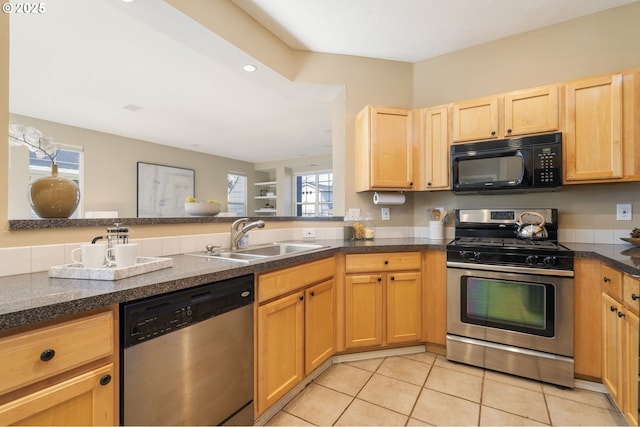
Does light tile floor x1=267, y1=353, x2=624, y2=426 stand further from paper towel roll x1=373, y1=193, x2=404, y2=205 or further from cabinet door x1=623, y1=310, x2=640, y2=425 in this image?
paper towel roll x1=373, y1=193, x2=404, y2=205

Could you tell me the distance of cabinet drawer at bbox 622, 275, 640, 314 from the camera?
134cm

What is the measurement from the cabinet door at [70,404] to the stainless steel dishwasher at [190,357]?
52mm

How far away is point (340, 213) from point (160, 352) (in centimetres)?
199

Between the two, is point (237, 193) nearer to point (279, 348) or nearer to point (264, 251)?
point (264, 251)

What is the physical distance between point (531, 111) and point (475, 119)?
38cm

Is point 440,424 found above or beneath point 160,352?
beneath

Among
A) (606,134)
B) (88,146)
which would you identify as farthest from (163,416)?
(88,146)

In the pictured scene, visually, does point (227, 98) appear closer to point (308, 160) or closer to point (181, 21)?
point (181, 21)

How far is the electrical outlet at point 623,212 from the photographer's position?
86.2 inches

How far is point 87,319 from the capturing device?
891 mm

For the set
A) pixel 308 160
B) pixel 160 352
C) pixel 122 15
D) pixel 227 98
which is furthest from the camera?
pixel 308 160

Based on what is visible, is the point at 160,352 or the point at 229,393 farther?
the point at 229,393

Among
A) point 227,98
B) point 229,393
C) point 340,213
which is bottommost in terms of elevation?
point 229,393

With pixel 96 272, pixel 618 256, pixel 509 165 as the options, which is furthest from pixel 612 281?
pixel 96 272
